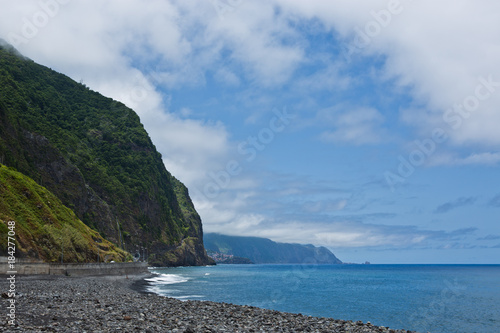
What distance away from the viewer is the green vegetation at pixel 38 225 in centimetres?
6788

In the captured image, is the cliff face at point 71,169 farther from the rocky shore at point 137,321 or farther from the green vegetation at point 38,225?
the rocky shore at point 137,321

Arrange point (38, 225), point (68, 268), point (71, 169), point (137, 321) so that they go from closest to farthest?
point (137, 321)
point (68, 268)
point (38, 225)
point (71, 169)

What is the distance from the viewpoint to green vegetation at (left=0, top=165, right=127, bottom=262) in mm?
67875

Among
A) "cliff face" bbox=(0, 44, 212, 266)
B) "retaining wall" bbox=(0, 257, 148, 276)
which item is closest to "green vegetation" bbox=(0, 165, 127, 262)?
"retaining wall" bbox=(0, 257, 148, 276)

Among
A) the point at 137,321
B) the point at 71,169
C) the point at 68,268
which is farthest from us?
the point at 71,169

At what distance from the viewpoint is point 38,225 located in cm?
7556

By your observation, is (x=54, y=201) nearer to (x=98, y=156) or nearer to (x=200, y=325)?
(x=200, y=325)

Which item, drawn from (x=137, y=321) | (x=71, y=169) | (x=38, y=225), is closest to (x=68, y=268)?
(x=38, y=225)

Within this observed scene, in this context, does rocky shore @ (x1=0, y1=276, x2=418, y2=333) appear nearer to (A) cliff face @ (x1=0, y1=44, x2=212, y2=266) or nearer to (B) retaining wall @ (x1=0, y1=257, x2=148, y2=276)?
(B) retaining wall @ (x1=0, y1=257, x2=148, y2=276)

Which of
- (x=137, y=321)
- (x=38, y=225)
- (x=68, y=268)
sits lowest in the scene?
(x=68, y=268)

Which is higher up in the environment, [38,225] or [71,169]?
[71,169]

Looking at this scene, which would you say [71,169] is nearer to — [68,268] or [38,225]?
[38,225]

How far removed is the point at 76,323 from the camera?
19812 millimetres

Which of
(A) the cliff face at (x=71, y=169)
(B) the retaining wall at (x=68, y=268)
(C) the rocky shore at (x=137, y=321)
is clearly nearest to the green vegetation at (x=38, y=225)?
(B) the retaining wall at (x=68, y=268)
